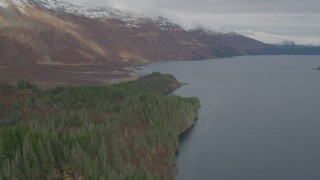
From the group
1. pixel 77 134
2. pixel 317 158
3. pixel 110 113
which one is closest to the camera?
pixel 77 134

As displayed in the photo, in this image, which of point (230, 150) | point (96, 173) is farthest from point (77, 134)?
point (230, 150)

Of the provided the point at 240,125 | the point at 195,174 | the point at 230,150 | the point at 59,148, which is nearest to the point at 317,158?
the point at 230,150

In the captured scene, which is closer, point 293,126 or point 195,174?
point 195,174

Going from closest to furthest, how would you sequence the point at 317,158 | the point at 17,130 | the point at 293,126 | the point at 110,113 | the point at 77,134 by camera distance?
the point at 17,130 < the point at 77,134 < the point at 317,158 < the point at 110,113 < the point at 293,126

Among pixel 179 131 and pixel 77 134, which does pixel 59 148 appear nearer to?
pixel 77 134

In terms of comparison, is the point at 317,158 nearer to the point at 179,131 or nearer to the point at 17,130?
the point at 179,131

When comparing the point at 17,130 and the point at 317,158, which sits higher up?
the point at 17,130
